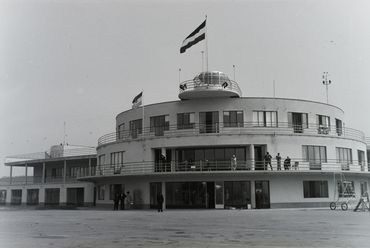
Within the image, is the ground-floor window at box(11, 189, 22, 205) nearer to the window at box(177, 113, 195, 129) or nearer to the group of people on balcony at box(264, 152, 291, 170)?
the window at box(177, 113, 195, 129)

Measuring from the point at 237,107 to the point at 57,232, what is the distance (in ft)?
88.0

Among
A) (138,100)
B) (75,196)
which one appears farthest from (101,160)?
(75,196)

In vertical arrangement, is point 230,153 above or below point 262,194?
above

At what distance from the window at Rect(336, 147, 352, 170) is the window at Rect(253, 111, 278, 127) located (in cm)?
691

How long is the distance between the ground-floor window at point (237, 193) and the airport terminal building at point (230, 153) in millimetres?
86

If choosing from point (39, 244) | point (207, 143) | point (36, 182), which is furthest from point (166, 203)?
point (36, 182)

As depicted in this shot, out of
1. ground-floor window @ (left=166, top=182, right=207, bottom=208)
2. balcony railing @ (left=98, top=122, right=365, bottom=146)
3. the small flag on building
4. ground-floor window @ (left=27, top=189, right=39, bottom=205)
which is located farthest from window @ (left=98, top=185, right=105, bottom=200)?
ground-floor window @ (left=27, top=189, right=39, bottom=205)

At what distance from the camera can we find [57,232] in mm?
17281

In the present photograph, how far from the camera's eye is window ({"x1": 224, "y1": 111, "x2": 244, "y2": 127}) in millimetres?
41531

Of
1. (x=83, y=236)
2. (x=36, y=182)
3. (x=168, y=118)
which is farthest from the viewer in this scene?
(x=36, y=182)

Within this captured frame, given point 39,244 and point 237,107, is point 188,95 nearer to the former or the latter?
point 237,107

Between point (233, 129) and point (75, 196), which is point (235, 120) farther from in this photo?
point (75, 196)

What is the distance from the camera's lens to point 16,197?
70062 millimetres

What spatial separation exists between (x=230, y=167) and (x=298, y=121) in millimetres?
8391
